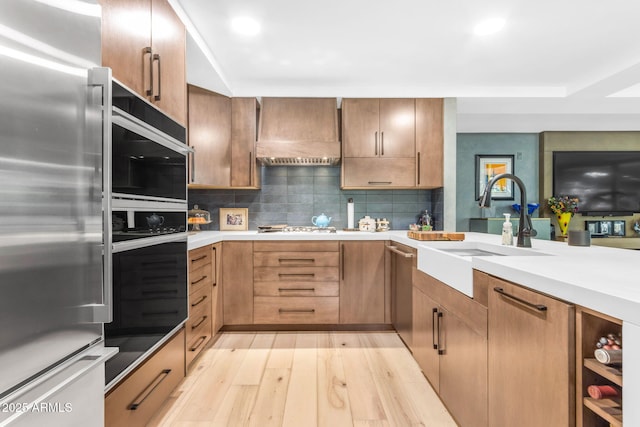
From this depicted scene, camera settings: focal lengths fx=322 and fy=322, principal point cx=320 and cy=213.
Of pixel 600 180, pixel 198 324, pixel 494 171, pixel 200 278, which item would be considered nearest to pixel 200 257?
pixel 200 278

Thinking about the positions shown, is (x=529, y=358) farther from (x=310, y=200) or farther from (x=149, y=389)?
(x=310, y=200)

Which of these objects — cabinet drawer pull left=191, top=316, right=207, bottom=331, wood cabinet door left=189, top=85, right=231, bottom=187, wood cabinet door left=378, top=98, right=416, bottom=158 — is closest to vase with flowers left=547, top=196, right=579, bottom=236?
wood cabinet door left=378, top=98, right=416, bottom=158

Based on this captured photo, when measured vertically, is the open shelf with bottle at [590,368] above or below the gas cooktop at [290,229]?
below

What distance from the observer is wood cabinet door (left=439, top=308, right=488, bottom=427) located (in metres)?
1.27

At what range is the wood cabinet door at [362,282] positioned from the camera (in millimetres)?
2902

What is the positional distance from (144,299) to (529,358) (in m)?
1.45

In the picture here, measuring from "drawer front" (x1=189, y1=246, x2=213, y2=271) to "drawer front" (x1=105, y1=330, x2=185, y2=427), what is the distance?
47 centimetres

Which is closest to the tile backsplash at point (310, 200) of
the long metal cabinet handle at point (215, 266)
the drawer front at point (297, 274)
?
the drawer front at point (297, 274)

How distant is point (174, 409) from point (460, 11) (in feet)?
9.64

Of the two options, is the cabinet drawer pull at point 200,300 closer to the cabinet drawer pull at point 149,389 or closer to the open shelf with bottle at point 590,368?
the cabinet drawer pull at point 149,389

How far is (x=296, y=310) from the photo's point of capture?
291 cm

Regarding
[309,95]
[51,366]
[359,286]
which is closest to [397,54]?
[309,95]

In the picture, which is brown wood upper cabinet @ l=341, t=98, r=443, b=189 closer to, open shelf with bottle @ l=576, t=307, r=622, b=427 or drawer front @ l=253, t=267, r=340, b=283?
drawer front @ l=253, t=267, r=340, b=283

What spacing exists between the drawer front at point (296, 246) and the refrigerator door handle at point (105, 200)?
1.95m
